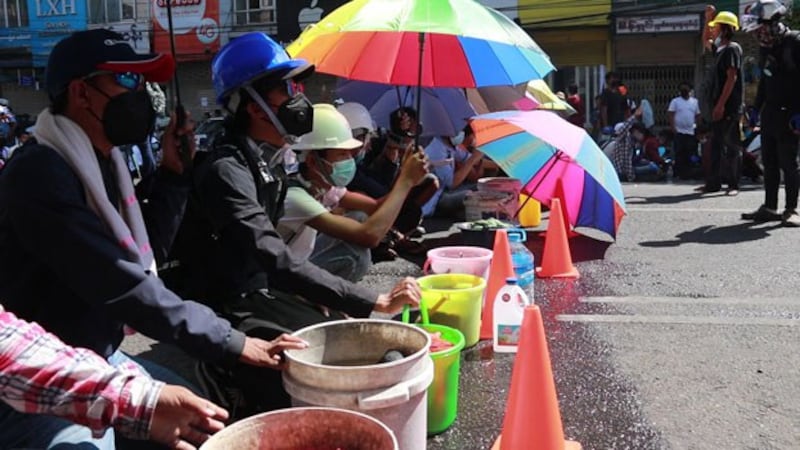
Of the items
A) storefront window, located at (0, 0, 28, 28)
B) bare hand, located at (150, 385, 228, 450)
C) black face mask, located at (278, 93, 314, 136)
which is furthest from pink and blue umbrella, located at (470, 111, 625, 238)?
storefront window, located at (0, 0, 28, 28)

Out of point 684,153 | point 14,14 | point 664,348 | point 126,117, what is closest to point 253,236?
point 126,117

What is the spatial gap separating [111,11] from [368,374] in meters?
33.7

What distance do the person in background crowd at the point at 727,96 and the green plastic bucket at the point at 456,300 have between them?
675cm

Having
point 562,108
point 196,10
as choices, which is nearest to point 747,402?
point 562,108

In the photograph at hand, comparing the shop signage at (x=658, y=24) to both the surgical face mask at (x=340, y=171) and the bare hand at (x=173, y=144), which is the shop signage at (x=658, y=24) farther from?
the bare hand at (x=173, y=144)

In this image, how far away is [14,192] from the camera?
2.02 m

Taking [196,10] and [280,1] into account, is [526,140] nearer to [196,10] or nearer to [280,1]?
[280,1]

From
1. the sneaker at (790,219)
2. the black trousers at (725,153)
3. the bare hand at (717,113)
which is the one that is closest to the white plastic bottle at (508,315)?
the sneaker at (790,219)

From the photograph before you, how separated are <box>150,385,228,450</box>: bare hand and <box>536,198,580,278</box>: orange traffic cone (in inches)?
166

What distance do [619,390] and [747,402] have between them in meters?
0.59

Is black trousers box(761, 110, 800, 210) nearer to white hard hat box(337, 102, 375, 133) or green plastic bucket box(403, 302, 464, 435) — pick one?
white hard hat box(337, 102, 375, 133)

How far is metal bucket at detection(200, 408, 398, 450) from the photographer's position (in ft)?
6.37

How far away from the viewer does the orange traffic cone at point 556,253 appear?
18.7 ft

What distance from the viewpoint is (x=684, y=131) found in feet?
46.2
